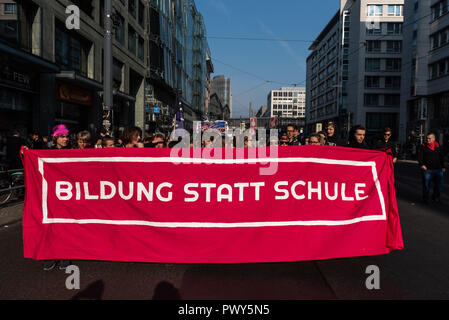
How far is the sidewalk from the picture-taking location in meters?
6.35

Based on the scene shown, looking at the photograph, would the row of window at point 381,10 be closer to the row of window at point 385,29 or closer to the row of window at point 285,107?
the row of window at point 385,29

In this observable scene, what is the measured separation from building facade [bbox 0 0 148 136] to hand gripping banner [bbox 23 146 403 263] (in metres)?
9.24

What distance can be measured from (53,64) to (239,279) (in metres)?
13.3

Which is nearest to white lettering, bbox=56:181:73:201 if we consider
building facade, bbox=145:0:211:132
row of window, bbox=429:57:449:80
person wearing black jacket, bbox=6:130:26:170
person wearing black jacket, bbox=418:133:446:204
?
person wearing black jacket, bbox=6:130:26:170

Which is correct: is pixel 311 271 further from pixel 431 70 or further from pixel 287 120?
pixel 287 120

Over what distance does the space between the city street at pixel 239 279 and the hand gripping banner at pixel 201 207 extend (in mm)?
174

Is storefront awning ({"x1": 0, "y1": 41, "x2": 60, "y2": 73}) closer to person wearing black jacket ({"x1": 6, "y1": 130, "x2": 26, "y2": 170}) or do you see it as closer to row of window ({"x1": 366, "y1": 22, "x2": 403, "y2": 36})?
person wearing black jacket ({"x1": 6, "y1": 130, "x2": 26, "y2": 170})

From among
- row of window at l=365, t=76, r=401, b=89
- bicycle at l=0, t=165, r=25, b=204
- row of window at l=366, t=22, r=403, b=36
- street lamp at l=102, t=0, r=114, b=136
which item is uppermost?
row of window at l=366, t=22, r=403, b=36

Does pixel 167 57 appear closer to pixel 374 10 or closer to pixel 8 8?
pixel 8 8

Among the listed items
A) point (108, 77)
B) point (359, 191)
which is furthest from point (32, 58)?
point (359, 191)

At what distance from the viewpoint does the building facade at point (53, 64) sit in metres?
12.5

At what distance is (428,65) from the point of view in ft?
122
